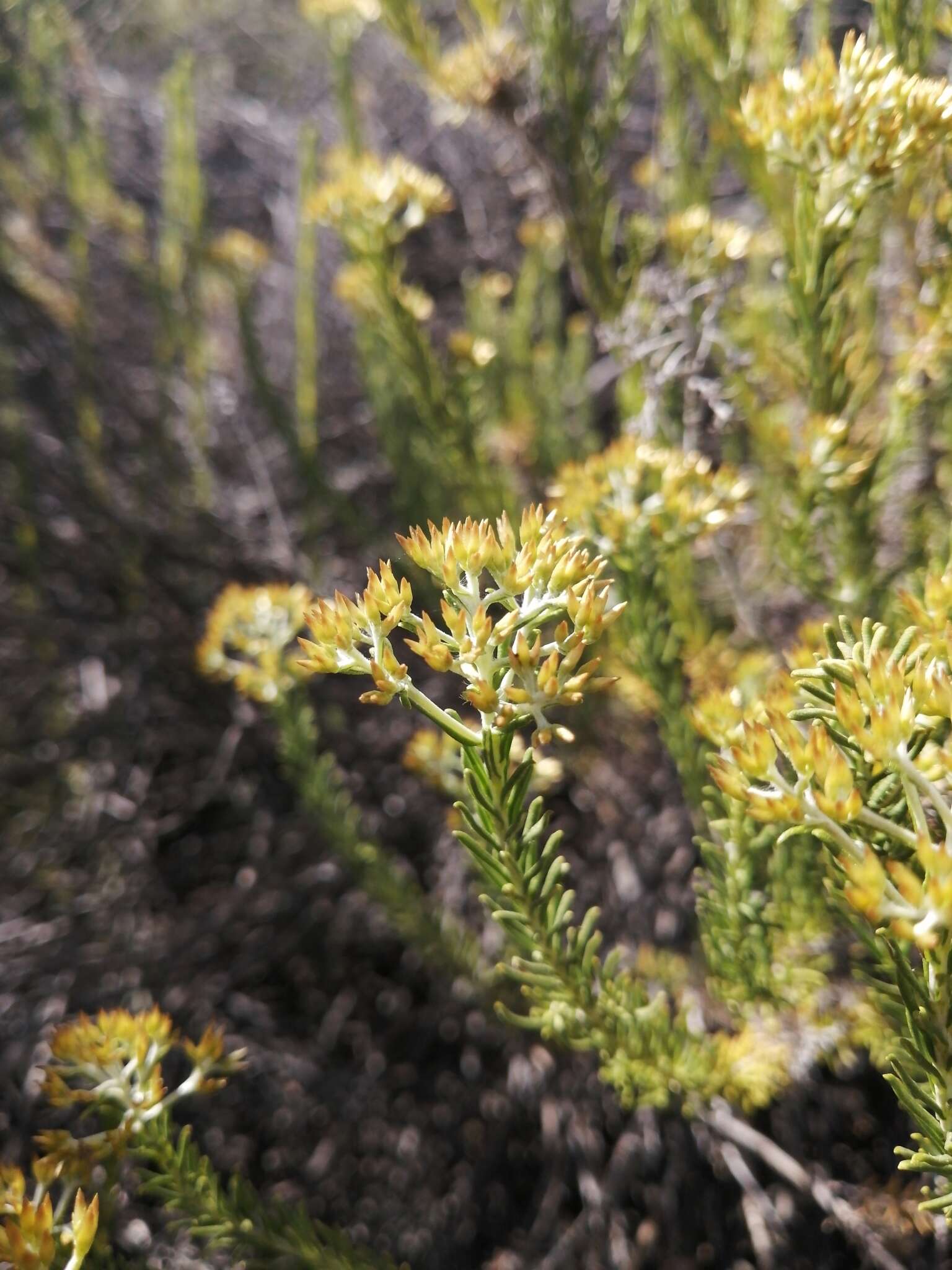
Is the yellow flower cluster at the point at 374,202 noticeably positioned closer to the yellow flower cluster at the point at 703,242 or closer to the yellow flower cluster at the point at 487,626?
the yellow flower cluster at the point at 703,242

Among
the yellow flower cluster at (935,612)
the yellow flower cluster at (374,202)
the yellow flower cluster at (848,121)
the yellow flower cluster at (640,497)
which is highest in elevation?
the yellow flower cluster at (374,202)

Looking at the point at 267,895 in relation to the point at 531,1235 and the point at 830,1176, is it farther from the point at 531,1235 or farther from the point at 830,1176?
the point at 830,1176

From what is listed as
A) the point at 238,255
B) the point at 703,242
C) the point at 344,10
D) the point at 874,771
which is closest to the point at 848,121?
the point at 703,242

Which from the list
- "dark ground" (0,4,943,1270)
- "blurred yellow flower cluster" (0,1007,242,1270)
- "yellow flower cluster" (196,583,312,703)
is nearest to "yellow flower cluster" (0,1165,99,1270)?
"blurred yellow flower cluster" (0,1007,242,1270)

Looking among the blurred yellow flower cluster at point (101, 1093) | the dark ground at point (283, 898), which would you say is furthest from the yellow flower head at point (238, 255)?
the blurred yellow flower cluster at point (101, 1093)

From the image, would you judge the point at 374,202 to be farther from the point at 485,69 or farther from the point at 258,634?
the point at 258,634

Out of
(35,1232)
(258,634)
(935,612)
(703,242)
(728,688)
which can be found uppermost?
(703,242)
